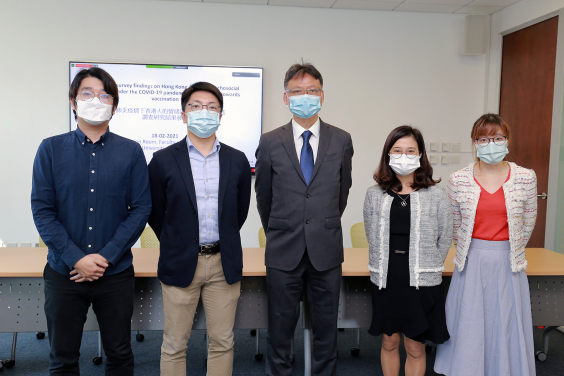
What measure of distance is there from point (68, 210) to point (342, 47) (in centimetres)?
339

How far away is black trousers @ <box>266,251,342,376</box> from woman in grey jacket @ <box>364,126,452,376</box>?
254 millimetres

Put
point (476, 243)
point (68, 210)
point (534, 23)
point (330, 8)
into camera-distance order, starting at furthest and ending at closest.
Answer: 1. point (330, 8)
2. point (534, 23)
3. point (476, 243)
4. point (68, 210)

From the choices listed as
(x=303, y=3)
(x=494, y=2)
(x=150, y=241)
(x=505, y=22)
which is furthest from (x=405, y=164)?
(x=505, y=22)

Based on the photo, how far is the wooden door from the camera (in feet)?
12.8

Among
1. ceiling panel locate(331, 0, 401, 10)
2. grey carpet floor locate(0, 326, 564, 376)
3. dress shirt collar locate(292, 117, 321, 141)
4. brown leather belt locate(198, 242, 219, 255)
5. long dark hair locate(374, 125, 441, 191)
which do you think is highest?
ceiling panel locate(331, 0, 401, 10)

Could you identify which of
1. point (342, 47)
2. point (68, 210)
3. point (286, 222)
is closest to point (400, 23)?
point (342, 47)

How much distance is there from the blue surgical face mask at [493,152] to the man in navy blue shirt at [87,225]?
168 cm

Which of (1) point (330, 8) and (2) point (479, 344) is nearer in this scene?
(2) point (479, 344)

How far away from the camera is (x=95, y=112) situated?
189 centimetres

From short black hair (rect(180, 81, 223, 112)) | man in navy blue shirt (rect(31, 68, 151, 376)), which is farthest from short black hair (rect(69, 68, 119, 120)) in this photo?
short black hair (rect(180, 81, 223, 112))

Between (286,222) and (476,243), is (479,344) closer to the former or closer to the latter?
(476,243)

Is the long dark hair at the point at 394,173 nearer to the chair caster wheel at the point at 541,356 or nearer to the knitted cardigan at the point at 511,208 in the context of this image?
the knitted cardigan at the point at 511,208

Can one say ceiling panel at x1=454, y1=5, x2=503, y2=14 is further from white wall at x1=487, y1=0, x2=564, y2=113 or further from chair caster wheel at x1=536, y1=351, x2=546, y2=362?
chair caster wheel at x1=536, y1=351, x2=546, y2=362

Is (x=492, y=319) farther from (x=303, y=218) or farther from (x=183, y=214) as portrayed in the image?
(x=183, y=214)
